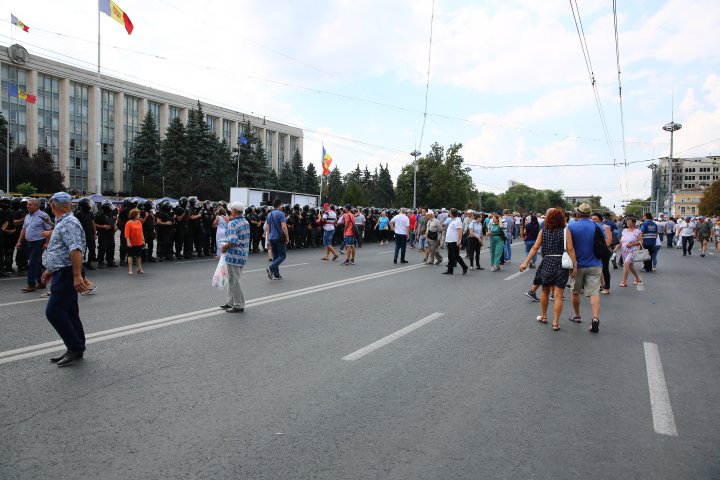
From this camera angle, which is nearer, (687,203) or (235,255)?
(235,255)

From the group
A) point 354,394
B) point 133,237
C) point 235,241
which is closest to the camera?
point 354,394

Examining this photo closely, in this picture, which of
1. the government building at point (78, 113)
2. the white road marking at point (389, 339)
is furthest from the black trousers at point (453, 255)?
the government building at point (78, 113)

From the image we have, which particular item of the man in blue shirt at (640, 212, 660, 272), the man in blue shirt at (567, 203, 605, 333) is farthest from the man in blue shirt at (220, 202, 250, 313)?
the man in blue shirt at (640, 212, 660, 272)

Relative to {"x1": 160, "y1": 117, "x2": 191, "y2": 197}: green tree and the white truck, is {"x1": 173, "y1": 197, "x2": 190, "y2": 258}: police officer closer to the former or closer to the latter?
the white truck

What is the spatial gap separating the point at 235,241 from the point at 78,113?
261 ft

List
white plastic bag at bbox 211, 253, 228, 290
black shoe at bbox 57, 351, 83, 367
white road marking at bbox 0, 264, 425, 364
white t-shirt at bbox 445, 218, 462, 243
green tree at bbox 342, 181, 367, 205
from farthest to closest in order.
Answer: green tree at bbox 342, 181, 367, 205 → white t-shirt at bbox 445, 218, 462, 243 → white plastic bag at bbox 211, 253, 228, 290 → white road marking at bbox 0, 264, 425, 364 → black shoe at bbox 57, 351, 83, 367

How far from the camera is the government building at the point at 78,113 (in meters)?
67.8

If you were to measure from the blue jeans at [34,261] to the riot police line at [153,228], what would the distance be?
1.69 metres

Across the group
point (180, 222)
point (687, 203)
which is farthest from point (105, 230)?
point (687, 203)

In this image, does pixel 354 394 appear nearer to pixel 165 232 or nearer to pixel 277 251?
pixel 277 251

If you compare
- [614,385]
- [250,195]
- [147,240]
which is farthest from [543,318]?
[250,195]

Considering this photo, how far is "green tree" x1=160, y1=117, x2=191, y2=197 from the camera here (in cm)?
6719

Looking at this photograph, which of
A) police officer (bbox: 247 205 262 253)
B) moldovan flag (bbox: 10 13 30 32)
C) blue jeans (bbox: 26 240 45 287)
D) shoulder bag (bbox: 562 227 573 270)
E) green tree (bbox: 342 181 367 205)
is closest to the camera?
shoulder bag (bbox: 562 227 573 270)

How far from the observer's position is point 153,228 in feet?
50.1
